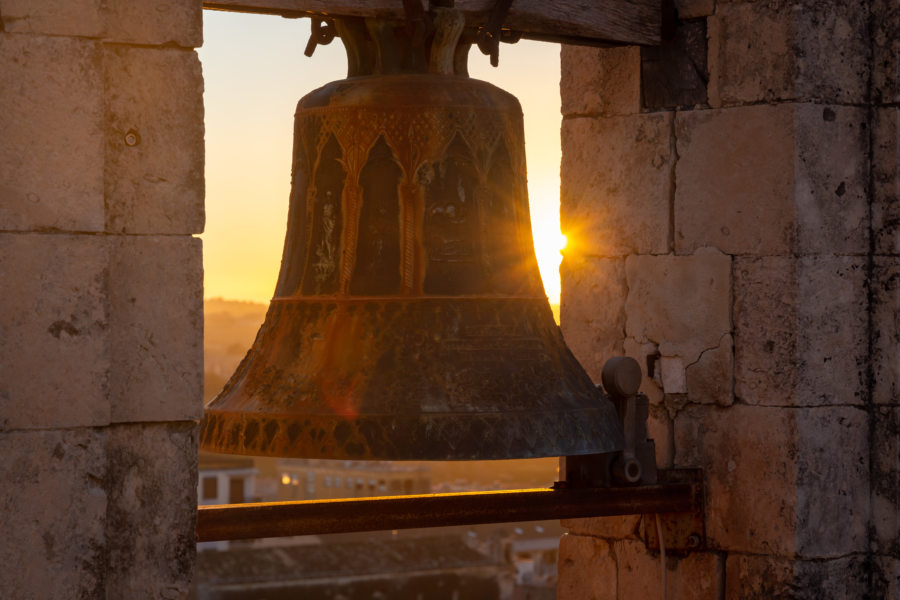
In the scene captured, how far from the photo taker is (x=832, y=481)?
3.42 meters

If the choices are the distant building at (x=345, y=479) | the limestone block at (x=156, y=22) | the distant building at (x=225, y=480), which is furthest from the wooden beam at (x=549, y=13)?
the distant building at (x=225, y=480)

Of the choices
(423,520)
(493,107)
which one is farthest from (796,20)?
(423,520)

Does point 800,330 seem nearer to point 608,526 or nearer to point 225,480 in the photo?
point 608,526

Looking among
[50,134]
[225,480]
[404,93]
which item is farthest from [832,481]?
[225,480]

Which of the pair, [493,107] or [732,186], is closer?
[493,107]

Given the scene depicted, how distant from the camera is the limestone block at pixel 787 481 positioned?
338cm

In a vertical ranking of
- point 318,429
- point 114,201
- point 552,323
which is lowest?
point 318,429

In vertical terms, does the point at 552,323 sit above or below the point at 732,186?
below

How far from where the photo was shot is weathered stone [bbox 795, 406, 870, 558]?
3.38m

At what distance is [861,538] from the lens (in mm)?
3480

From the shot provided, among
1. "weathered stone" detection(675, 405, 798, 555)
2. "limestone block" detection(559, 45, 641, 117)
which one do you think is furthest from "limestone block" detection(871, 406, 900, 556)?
"limestone block" detection(559, 45, 641, 117)

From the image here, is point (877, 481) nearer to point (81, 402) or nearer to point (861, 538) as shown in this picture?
point (861, 538)

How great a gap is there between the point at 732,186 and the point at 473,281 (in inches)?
A: 38.5

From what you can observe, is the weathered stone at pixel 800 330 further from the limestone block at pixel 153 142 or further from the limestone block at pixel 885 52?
the limestone block at pixel 153 142
